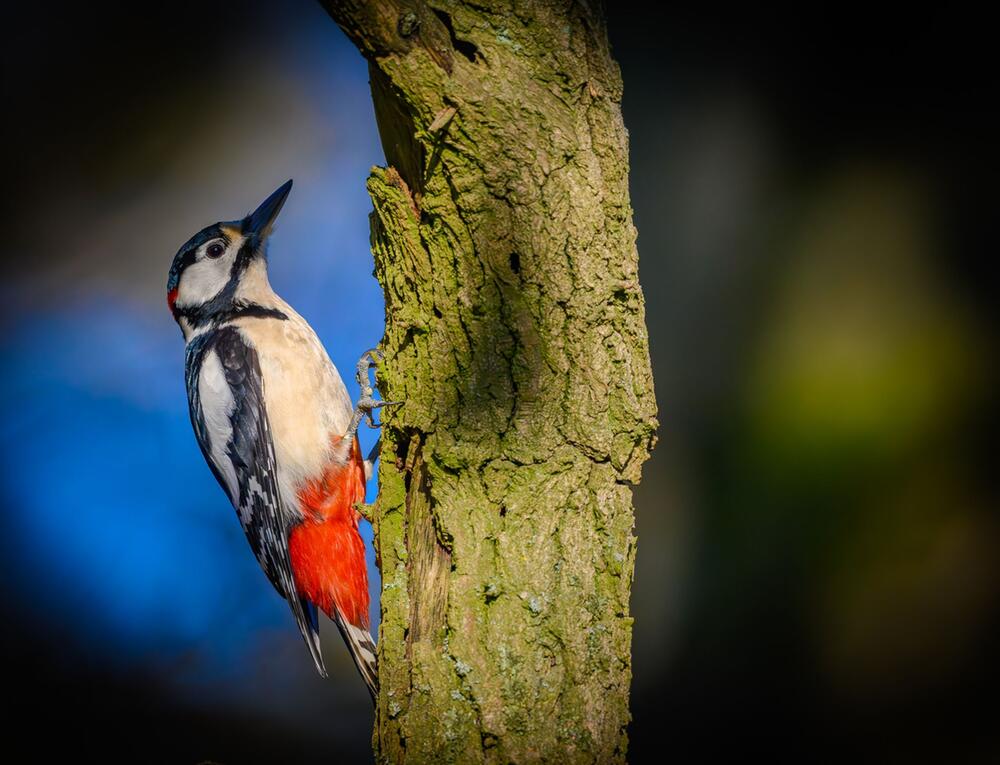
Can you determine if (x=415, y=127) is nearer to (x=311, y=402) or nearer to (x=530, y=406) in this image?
(x=530, y=406)

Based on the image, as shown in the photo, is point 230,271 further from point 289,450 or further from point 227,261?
point 289,450

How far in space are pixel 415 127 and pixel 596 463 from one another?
29.7 inches

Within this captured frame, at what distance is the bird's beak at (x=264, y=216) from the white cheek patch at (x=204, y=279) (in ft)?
0.45

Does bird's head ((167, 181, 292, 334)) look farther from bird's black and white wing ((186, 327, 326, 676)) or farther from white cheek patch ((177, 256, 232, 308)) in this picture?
bird's black and white wing ((186, 327, 326, 676))

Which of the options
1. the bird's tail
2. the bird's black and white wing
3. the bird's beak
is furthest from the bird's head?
Answer: the bird's tail

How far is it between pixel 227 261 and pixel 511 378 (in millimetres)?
1821

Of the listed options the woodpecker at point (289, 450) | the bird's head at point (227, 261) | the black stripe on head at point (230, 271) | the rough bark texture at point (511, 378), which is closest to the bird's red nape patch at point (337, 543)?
the woodpecker at point (289, 450)

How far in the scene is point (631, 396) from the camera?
5.35 feet

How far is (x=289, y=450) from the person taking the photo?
276 cm

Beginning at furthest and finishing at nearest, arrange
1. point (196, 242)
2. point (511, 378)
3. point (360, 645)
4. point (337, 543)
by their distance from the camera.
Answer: point (196, 242)
point (337, 543)
point (360, 645)
point (511, 378)

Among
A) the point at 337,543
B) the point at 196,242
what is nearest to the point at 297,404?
the point at 337,543

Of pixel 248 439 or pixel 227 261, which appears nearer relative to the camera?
pixel 248 439

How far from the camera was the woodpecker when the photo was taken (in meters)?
2.74

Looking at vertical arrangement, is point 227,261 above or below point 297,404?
above
